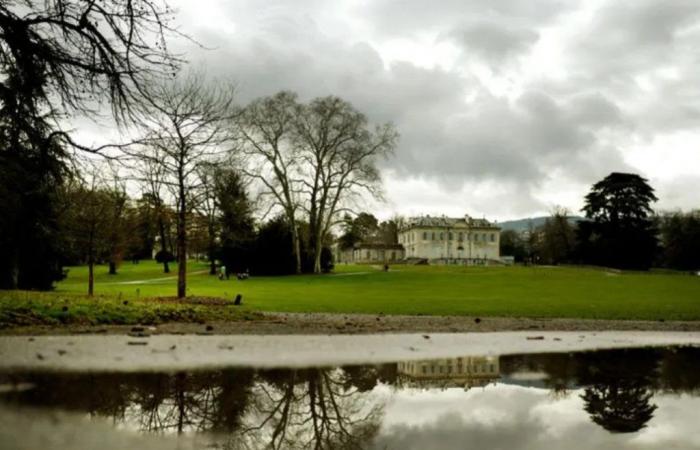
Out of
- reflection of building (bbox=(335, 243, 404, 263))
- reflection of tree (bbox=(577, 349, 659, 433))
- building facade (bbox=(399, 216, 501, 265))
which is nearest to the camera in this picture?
reflection of tree (bbox=(577, 349, 659, 433))

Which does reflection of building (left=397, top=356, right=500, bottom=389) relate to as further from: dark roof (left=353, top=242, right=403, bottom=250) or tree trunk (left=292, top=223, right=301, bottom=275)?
dark roof (left=353, top=242, right=403, bottom=250)

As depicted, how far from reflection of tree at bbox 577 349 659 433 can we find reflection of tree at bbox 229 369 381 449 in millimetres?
2594

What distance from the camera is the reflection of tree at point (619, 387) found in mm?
6504

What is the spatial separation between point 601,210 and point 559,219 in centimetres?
1955

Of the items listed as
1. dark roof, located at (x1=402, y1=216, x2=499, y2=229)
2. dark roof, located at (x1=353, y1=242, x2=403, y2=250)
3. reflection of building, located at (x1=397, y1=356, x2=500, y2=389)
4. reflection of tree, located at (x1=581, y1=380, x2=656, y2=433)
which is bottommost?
reflection of building, located at (x1=397, y1=356, x2=500, y2=389)

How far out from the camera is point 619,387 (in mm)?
8367

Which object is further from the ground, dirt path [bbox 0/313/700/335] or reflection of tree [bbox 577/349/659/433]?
reflection of tree [bbox 577/349/659/433]

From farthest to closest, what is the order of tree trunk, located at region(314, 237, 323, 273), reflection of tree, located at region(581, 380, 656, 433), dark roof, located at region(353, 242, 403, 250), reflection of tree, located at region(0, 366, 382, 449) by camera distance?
dark roof, located at region(353, 242, 403, 250) < tree trunk, located at region(314, 237, 323, 273) < reflection of tree, located at region(581, 380, 656, 433) < reflection of tree, located at region(0, 366, 382, 449)

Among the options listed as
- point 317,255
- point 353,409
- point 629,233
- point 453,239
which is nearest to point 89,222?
point 353,409

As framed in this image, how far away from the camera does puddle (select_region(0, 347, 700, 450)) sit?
545cm

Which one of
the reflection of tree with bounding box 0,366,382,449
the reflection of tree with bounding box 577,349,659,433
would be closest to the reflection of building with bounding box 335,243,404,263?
the reflection of tree with bounding box 577,349,659,433

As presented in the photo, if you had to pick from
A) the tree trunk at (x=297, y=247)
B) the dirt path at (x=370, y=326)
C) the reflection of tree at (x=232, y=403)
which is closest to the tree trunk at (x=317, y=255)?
the tree trunk at (x=297, y=247)

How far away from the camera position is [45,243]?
36.9 m

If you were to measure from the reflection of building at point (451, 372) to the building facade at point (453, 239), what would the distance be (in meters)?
136
